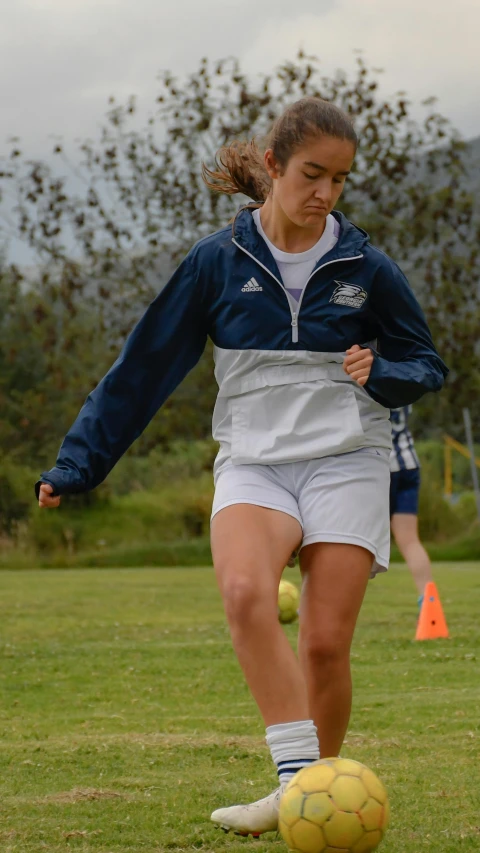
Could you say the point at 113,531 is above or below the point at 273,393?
below

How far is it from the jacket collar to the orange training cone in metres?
5.24

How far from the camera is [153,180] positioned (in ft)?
100

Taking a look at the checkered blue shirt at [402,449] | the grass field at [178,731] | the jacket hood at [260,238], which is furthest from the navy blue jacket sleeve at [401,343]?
the checkered blue shirt at [402,449]

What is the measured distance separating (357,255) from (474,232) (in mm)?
27560

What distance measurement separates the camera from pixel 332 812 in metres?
3.47

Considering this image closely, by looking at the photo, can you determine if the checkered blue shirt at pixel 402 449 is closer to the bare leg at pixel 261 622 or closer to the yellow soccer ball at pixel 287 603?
the yellow soccer ball at pixel 287 603

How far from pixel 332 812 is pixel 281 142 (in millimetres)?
1978

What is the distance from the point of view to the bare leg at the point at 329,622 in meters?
3.90

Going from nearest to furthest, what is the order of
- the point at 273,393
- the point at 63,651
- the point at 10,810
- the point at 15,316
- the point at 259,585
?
the point at 259,585 → the point at 273,393 → the point at 10,810 → the point at 63,651 → the point at 15,316

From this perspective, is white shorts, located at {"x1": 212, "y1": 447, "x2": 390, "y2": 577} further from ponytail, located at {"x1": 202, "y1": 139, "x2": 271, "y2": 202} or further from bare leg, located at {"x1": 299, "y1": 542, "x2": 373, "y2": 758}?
ponytail, located at {"x1": 202, "y1": 139, "x2": 271, "y2": 202}

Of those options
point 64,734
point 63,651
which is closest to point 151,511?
point 63,651

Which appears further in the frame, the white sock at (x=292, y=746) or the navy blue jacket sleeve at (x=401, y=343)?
the navy blue jacket sleeve at (x=401, y=343)

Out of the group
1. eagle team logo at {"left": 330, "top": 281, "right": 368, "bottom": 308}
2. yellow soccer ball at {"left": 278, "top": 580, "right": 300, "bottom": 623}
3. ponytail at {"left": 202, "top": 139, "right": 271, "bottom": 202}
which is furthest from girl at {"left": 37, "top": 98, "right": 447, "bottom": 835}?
yellow soccer ball at {"left": 278, "top": 580, "right": 300, "bottom": 623}

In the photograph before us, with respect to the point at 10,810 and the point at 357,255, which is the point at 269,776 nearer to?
the point at 10,810
